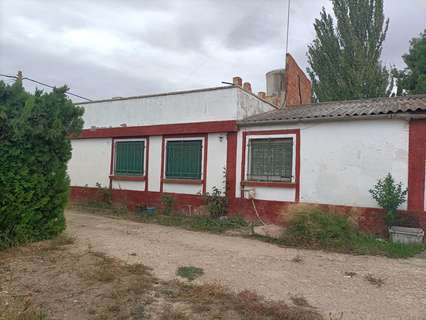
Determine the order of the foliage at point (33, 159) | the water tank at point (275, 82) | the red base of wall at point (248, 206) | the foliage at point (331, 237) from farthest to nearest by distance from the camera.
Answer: the water tank at point (275, 82) → the red base of wall at point (248, 206) → the foliage at point (331, 237) → the foliage at point (33, 159)

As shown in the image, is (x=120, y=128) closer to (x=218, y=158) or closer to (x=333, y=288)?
(x=218, y=158)

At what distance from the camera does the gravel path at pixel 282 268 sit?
4.43 meters

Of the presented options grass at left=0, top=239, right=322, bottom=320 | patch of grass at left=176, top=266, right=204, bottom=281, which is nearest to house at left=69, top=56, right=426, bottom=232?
patch of grass at left=176, top=266, right=204, bottom=281

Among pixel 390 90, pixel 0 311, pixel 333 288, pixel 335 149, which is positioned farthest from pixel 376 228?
pixel 390 90

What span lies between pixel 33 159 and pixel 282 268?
5129mm

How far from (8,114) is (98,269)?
11.3 feet

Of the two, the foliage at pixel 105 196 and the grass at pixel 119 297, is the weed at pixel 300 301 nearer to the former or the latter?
the grass at pixel 119 297

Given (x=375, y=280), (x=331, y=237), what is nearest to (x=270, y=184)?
(x=331, y=237)

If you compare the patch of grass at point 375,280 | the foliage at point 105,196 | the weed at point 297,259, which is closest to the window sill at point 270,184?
the weed at point 297,259

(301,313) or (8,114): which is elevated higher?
(8,114)

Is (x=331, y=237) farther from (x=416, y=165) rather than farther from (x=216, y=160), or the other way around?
(x=216, y=160)

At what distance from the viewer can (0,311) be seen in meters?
3.77

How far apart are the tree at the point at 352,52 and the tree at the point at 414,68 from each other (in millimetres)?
1468

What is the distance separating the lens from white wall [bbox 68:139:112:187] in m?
13.6
